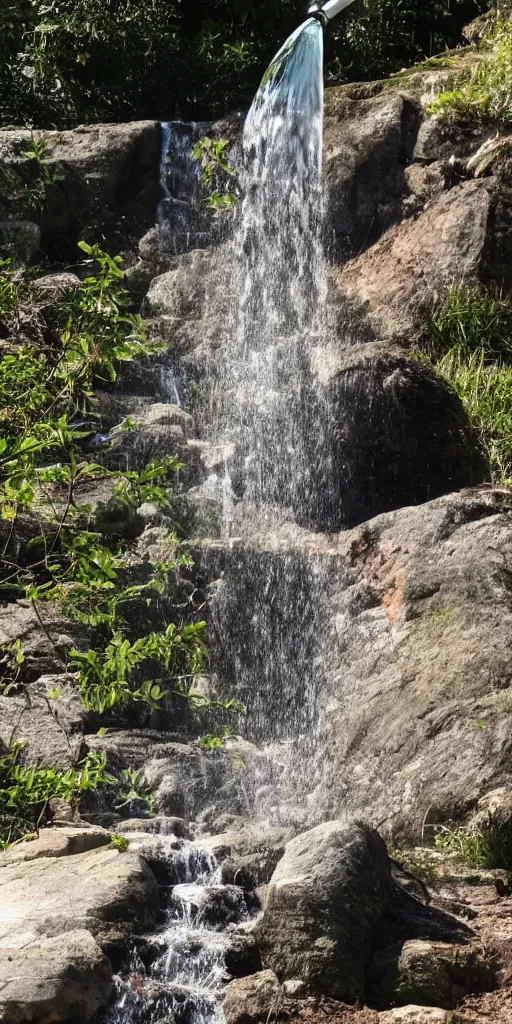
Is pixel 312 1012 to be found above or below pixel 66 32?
below

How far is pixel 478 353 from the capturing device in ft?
32.9

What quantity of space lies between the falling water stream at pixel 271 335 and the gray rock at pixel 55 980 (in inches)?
22.6

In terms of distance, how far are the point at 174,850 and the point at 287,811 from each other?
121 cm

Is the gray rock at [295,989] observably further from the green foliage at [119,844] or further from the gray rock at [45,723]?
the gray rock at [45,723]

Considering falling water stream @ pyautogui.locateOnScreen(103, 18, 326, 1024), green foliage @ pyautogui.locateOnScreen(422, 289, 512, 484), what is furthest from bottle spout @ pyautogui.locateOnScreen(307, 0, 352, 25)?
green foliage @ pyautogui.locateOnScreen(422, 289, 512, 484)

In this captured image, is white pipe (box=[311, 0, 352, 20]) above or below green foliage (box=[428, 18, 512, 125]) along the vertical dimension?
above

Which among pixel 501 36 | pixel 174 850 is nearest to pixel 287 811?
pixel 174 850

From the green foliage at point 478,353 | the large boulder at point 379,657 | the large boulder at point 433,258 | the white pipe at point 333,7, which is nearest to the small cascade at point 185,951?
the large boulder at point 379,657

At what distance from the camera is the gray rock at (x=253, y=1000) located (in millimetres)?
4566

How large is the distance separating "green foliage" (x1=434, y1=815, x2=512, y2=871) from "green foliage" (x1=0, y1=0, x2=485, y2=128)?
9.57 metres

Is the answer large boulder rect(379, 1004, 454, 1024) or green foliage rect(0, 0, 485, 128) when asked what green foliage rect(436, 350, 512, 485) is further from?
large boulder rect(379, 1004, 454, 1024)

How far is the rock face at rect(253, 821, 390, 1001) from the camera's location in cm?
468

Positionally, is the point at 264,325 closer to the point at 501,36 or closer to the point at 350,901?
the point at 501,36

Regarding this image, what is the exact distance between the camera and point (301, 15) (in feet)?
44.1
